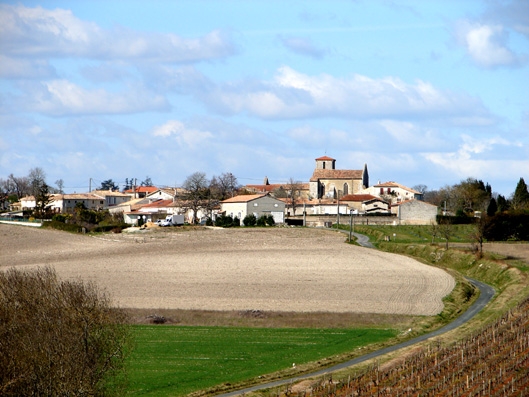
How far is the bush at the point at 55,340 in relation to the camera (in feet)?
86.7

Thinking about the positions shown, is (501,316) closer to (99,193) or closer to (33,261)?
(33,261)

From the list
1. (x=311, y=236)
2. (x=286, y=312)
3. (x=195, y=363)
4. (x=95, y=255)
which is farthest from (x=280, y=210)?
(x=195, y=363)

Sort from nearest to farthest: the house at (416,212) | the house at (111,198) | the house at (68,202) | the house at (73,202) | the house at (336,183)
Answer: the house at (416,212), the house at (73,202), the house at (68,202), the house at (111,198), the house at (336,183)

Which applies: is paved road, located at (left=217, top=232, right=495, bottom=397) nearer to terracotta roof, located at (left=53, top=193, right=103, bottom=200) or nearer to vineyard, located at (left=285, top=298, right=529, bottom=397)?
vineyard, located at (left=285, top=298, right=529, bottom=397)

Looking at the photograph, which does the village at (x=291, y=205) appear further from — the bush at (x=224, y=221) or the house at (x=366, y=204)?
the bush at (x=224, y=221)

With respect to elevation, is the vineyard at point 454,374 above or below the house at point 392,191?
below

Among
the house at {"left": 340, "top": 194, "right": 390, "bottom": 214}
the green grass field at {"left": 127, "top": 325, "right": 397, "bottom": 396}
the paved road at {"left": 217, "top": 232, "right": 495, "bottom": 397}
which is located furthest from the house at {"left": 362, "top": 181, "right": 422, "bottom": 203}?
the green grass field at {"left": 127, "top": 325, "right": 397, "bottom": 396}

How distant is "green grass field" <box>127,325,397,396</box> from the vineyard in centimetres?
397

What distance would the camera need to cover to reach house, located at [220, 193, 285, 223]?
13262 cm

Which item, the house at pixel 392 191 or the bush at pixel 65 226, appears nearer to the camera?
the bush at pixel 65 226

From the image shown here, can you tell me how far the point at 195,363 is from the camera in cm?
4006

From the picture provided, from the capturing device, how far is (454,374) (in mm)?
34906

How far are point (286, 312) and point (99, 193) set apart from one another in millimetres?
150512

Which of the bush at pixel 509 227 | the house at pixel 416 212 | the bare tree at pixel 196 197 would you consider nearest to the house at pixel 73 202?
the bare tree at pixel 196 197
